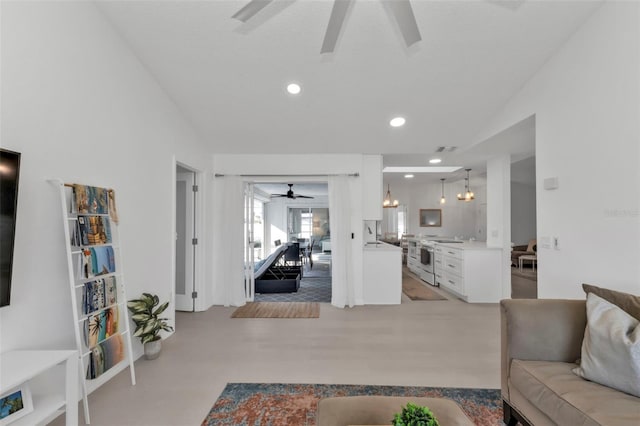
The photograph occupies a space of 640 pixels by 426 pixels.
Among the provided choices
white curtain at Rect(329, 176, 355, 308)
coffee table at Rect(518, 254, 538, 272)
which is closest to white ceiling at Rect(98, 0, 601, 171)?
white curtain at Rect(329, 176, 355, 308)

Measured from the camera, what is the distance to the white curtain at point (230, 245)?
4648mm

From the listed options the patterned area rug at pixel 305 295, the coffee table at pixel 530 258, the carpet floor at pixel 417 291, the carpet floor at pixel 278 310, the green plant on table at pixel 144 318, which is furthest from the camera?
the coffee table at pixel 530 258

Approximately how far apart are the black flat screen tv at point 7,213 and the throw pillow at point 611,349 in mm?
3180

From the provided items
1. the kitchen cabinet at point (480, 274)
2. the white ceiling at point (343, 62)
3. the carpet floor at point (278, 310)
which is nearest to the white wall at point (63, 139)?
the white ceiling at point (343, 62)

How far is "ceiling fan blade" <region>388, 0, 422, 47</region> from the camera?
1.57m

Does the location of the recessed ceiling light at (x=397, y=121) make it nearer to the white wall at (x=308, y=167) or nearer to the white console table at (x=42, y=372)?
the white wall at (x=308, y=167)

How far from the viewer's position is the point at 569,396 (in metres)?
1.48

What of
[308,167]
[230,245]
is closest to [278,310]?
[230,245]

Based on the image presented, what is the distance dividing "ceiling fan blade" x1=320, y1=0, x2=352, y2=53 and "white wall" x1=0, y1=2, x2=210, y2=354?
1864 millimetres

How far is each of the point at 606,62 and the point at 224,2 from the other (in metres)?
3.04

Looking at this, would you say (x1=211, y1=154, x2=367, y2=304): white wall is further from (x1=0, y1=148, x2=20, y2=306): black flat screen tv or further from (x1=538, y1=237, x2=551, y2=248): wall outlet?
(x1=0, y1=148, x2=20, y2=306): black flat screen tv

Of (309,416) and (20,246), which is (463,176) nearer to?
(309,416)

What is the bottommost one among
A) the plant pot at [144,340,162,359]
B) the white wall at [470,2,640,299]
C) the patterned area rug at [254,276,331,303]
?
the patterned area rug at [254,276,331,303]

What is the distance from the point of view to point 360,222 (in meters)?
4.75
